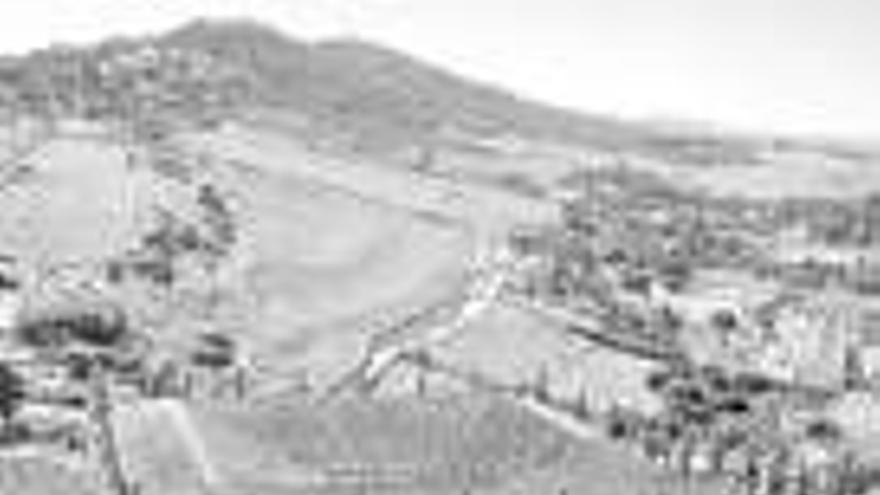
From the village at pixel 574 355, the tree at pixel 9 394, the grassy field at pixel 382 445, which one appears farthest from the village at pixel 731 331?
the tree at pixel 9 394

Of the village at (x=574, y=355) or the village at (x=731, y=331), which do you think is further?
the village at (x=731, y=331)

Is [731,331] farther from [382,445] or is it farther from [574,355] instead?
[382,445]

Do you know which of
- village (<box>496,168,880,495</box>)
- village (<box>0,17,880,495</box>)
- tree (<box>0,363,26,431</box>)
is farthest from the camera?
village (<box>496,168,880,495</box>)

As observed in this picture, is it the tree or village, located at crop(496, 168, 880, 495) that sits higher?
the tree

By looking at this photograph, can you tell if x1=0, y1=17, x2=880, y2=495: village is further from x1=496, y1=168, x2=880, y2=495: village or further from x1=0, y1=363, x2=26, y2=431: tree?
x1=496, y1=168, x2=880, y2=495: village

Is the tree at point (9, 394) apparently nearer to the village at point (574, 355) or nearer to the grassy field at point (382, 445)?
the village at point (574, 355)

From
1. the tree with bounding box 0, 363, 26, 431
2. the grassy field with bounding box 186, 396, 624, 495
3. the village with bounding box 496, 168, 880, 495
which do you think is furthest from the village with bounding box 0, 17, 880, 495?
the grassy field with bounding box 186, 396, 624, 495

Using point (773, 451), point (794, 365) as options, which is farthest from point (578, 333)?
point (773, 451)

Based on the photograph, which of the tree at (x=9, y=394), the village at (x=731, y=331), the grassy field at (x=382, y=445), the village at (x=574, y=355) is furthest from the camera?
the village at (x=731, y=331)

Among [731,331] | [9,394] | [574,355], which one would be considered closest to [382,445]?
[9,394]
